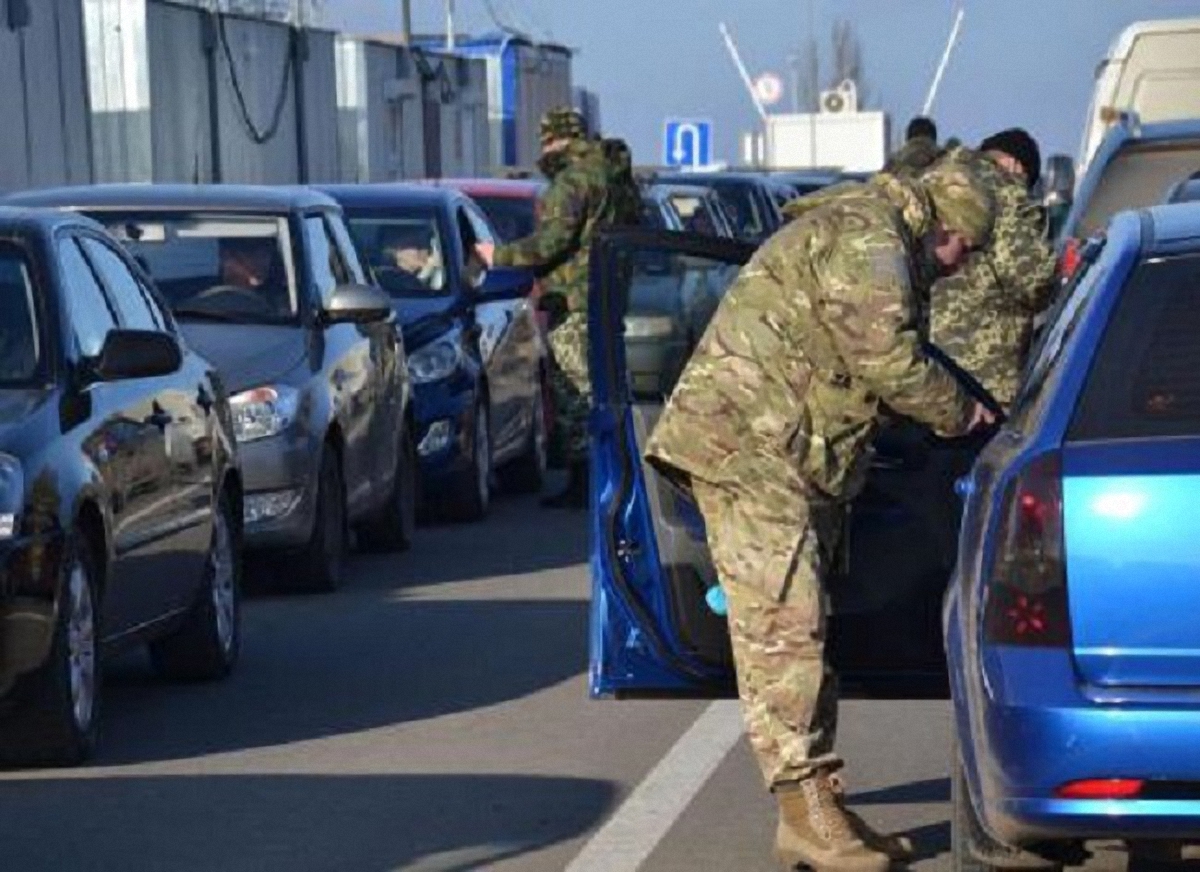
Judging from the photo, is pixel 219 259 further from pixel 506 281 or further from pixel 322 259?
pixel 506 281

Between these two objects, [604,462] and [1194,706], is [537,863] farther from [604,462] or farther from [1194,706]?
[1194,706]

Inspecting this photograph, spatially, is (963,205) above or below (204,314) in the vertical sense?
above

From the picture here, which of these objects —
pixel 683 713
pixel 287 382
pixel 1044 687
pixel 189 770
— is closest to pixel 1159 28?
pixel 287 382

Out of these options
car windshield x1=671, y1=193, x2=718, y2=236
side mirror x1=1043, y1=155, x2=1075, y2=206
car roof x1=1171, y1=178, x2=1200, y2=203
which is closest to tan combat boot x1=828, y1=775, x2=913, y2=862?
car roof x1=1171, y1=178, x2=1200, y2=203

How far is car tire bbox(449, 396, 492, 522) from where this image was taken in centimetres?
1705

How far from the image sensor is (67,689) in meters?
9.44

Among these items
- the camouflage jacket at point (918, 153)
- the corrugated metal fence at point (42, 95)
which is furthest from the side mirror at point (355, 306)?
the corrugated metal fence at point (42, 95)

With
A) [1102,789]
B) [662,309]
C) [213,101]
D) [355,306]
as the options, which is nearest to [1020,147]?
[355,306]

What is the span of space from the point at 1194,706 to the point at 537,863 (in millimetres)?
2594

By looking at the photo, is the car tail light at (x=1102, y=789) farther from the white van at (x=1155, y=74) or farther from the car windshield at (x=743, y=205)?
the car windshield at (x=743, y=205)

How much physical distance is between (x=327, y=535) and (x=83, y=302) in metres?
3.52

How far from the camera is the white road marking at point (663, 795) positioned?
8375 millimetres

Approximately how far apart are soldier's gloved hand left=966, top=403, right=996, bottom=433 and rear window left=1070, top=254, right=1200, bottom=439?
4.52 feet

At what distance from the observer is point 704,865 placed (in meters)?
8.28
